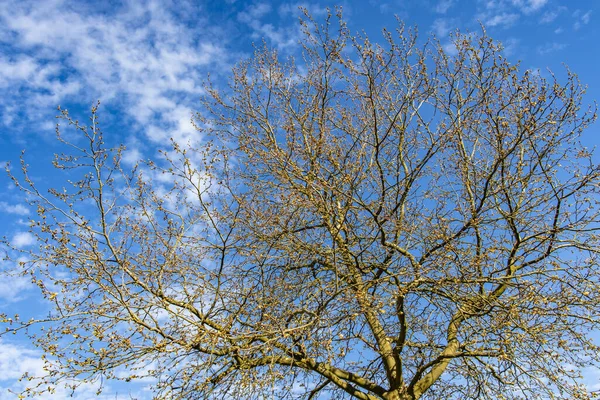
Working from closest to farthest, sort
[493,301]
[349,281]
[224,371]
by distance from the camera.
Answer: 1. [493,301]
2. [224,371]
3. [349,281]

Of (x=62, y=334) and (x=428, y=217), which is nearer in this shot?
(x=62, y=334)

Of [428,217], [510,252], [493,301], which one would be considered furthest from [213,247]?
[510,252]

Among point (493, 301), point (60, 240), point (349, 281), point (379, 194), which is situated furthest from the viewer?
point (379, 194)

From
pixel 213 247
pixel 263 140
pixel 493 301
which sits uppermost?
pixel 263 140

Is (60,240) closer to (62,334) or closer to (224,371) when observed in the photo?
(62,334)

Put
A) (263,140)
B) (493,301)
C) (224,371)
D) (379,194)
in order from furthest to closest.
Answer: (263,140), (379,194), (224,371), (493,301)

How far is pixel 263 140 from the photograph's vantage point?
384 inches

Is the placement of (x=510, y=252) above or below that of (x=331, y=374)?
above

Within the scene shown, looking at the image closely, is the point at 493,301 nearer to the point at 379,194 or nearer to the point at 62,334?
the point at 379,194

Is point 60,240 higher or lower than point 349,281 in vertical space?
higher

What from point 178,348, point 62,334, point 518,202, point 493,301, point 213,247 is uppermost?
point 213,247

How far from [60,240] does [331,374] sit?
4715 mm

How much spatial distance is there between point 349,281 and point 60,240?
174 inches

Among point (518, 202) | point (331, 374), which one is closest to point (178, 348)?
point (331, 374)
